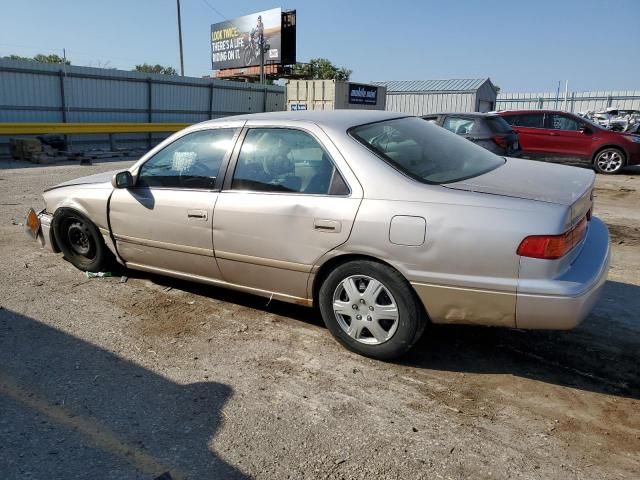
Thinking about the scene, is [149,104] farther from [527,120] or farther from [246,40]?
[246,40]

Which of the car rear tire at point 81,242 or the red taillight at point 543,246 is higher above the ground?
the red taillight at point 543,246

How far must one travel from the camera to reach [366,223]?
315 centimetres

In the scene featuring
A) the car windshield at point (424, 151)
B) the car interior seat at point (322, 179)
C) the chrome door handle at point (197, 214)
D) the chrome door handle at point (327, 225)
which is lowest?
the chrome door handle at point (197, 214)

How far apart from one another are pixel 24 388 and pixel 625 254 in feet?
19.4

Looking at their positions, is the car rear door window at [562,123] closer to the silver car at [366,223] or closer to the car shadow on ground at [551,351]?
the car shadow on ground at [551,351]

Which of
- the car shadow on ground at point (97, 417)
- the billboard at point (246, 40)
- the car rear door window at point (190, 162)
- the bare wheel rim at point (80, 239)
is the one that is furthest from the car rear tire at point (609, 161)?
the billboard at point (246, 40)

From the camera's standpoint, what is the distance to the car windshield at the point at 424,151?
3.35 metres

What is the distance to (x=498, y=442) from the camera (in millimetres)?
2555

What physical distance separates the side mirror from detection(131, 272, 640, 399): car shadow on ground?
1.52 meters

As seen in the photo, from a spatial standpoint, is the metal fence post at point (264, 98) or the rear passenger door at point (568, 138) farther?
the metal fence post at point (264, 98)

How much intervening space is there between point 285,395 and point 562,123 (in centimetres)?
1250

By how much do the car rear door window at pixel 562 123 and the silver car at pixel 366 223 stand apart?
1038cm

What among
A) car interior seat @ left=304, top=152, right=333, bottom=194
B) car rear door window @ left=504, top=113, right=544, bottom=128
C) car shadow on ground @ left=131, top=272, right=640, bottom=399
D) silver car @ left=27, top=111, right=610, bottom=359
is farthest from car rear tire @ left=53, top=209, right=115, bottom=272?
car rear door window @ left=504, top=113, right=544, bottom=128

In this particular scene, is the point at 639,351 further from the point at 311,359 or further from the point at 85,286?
the point at 85,286
